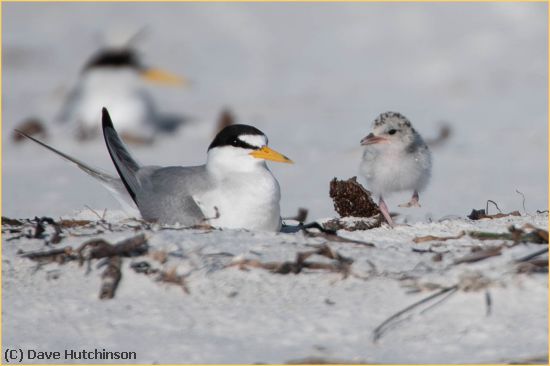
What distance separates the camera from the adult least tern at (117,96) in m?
9.73

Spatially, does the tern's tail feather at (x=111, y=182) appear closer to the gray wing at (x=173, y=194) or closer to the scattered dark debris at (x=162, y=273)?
the gray wing at (x=173, y=194)

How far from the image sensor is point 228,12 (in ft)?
44.5

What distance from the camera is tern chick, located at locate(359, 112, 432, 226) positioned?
17.5 ft

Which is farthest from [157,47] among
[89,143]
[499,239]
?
[499,239]

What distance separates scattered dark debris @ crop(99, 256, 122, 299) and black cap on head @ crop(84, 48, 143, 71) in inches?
277

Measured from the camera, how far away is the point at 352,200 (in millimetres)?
5254

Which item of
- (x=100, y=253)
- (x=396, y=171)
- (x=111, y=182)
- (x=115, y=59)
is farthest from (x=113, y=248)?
(x=115, y=59)

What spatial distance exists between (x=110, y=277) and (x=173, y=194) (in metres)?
1.00

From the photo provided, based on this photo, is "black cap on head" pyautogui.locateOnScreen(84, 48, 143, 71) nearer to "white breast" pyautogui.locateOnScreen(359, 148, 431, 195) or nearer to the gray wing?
"white breast" pyautogui.locateOnScreen(359, 148, 431, 195)

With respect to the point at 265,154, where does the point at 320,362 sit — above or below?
below

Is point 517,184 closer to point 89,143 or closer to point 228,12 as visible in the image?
point 89,143

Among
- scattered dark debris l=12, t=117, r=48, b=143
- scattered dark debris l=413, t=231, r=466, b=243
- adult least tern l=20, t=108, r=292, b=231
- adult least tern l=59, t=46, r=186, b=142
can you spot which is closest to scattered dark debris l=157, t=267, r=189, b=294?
adult least tern l=20, t=108, r=292, b=231

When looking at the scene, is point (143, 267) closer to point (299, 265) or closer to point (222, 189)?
point (299, 265)

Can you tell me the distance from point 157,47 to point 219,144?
27.9ft
